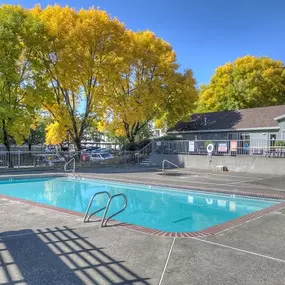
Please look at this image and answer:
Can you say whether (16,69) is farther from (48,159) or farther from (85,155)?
(85,155)

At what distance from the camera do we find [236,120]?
29547 mm

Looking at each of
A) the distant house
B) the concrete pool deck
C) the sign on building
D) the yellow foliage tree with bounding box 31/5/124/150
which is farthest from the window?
the concrete pool deck

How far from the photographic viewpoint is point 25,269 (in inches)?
158

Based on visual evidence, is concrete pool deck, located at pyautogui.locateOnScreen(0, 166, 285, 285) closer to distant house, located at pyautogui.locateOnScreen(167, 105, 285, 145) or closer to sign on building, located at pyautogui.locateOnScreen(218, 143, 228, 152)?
sign on building, located at pyautogui.locateOnScreen(218, 143, 228, 152)

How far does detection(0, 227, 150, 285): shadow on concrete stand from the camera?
3.73 metres

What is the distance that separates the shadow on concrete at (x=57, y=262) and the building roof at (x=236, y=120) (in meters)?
24.2

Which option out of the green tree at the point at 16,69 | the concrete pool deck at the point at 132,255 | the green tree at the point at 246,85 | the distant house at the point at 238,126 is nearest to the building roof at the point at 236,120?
the distant house at the point at 238,126

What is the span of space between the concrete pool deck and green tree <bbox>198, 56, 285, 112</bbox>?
3232 cm

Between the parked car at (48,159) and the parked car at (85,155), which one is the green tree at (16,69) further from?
the parked car at (85,155)

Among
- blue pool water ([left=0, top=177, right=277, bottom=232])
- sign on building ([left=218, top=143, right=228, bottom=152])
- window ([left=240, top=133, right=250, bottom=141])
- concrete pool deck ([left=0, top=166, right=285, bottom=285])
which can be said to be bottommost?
blue pool water ([left=0, top=177, right=277, bottom=232])

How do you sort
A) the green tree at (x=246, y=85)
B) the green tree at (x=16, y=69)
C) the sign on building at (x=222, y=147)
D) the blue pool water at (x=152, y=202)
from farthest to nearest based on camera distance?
the green tree at (x=246, y=85), the sign on building at (x=222, y=147), the green tree at (x=16, y=69), the blue pool water at (x=152, y=202)

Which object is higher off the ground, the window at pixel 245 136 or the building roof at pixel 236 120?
the building roof at pixel 236 120

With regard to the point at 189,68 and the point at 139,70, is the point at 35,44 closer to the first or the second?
the point at 139,70

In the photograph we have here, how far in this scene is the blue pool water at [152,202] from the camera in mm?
8953
